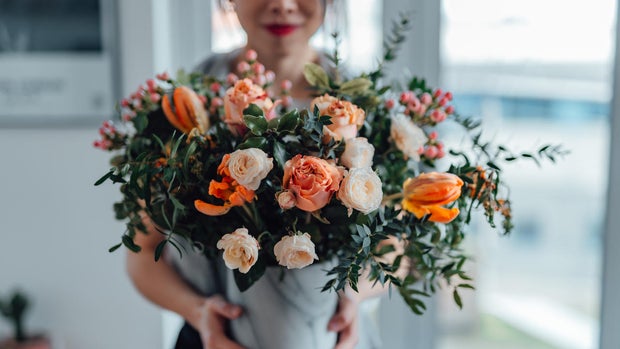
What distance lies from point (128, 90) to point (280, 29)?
622mm

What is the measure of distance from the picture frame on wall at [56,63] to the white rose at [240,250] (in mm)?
879

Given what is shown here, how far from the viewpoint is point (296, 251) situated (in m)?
0.73

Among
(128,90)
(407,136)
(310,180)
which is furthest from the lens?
(128,90)

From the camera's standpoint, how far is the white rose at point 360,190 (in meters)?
0.71

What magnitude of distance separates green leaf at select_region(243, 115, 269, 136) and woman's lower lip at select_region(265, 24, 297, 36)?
11.0 inches

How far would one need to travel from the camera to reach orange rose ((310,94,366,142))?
0.77 meters

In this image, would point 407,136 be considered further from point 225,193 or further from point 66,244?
point 66,244

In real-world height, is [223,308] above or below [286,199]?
below

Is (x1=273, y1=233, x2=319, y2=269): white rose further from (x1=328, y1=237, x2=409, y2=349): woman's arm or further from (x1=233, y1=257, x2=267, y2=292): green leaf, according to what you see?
(x1=328, y1=237, x2=409, y2=349): woman's arm

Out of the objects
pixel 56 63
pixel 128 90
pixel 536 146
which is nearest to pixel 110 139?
pixel 128 90

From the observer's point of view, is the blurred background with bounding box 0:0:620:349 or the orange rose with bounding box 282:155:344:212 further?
the blurred background with bounding box 0:0:620:349

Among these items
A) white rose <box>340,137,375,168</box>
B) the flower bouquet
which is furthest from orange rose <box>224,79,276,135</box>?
white rose <box>340,137,375,168</box>

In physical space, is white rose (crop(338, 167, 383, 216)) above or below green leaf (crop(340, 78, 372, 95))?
below

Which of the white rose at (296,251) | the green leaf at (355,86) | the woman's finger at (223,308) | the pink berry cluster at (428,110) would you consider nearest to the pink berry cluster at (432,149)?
the pink berry cluster at (428,110)
